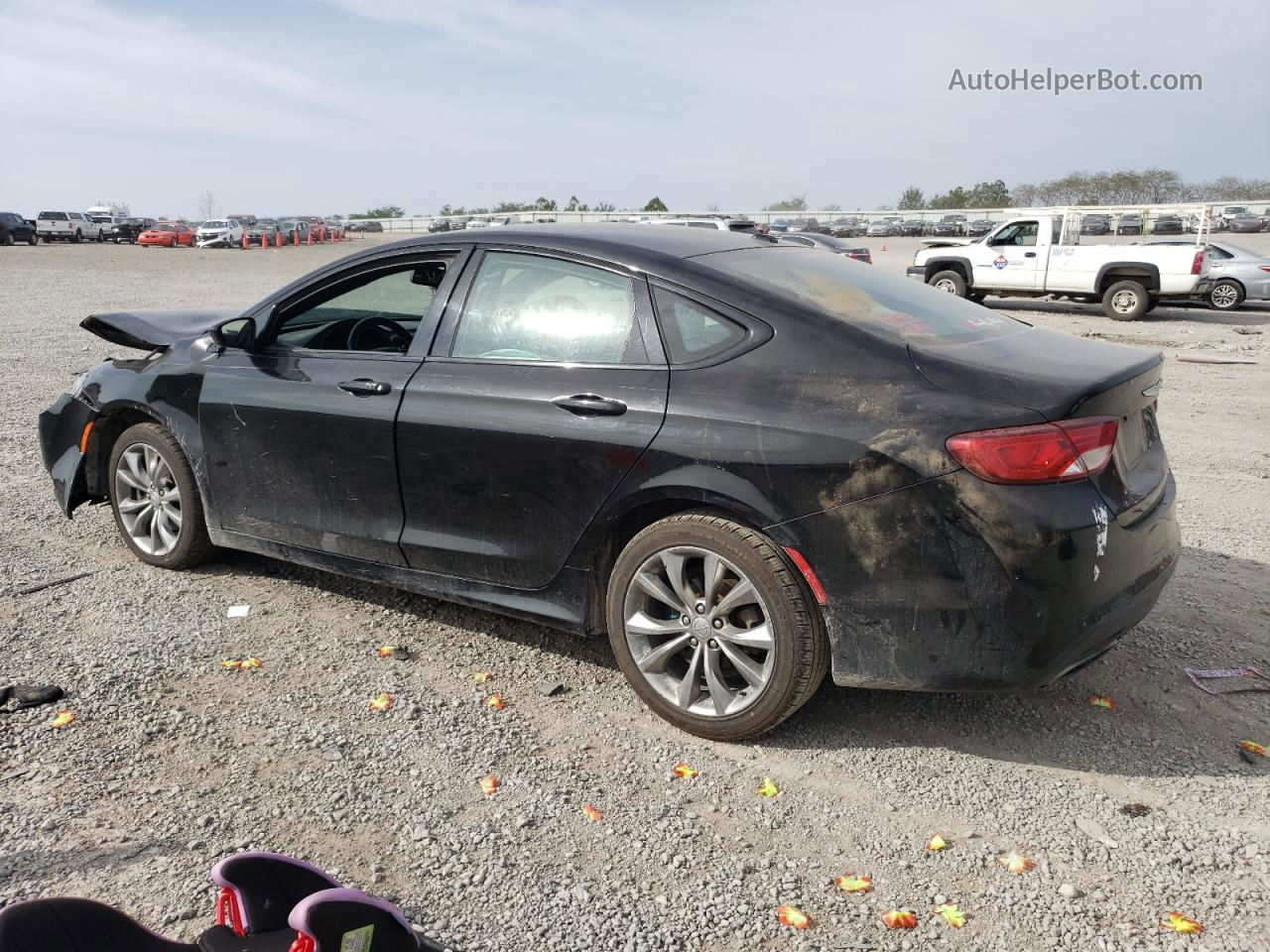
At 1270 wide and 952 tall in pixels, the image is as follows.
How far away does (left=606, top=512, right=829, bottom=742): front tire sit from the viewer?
322 cm

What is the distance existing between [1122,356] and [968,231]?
60706 millimetres

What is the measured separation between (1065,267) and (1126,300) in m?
1.23

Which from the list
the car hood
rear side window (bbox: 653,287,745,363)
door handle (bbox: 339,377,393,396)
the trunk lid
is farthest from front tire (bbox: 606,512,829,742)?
the car hood

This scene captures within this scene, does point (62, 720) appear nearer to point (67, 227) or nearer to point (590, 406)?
point (590, 406)

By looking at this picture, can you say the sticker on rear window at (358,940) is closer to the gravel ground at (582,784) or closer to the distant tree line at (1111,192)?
the gravel ground at (582,784)

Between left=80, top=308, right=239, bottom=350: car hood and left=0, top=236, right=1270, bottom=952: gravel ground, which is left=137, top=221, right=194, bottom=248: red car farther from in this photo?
left=0, top=236, right=1270, bottom=952: gravel ground

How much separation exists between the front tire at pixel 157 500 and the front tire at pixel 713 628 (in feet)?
7.78

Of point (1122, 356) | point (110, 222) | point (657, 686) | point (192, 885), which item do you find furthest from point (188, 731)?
point (110, 222)

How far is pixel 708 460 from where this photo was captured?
328 centimetres

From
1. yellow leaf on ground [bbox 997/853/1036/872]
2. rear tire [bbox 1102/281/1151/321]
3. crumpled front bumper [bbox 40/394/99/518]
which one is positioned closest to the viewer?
yellow leaf on ground [bbox 997/853/1036/872]

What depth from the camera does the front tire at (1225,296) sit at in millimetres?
18594

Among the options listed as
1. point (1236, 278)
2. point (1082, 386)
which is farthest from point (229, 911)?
point (1236, 278)

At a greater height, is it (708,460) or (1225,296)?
(708,460)

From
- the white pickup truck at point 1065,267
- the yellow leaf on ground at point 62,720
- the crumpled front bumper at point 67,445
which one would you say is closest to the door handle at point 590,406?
the yellow leaf on ground at point 62,720
